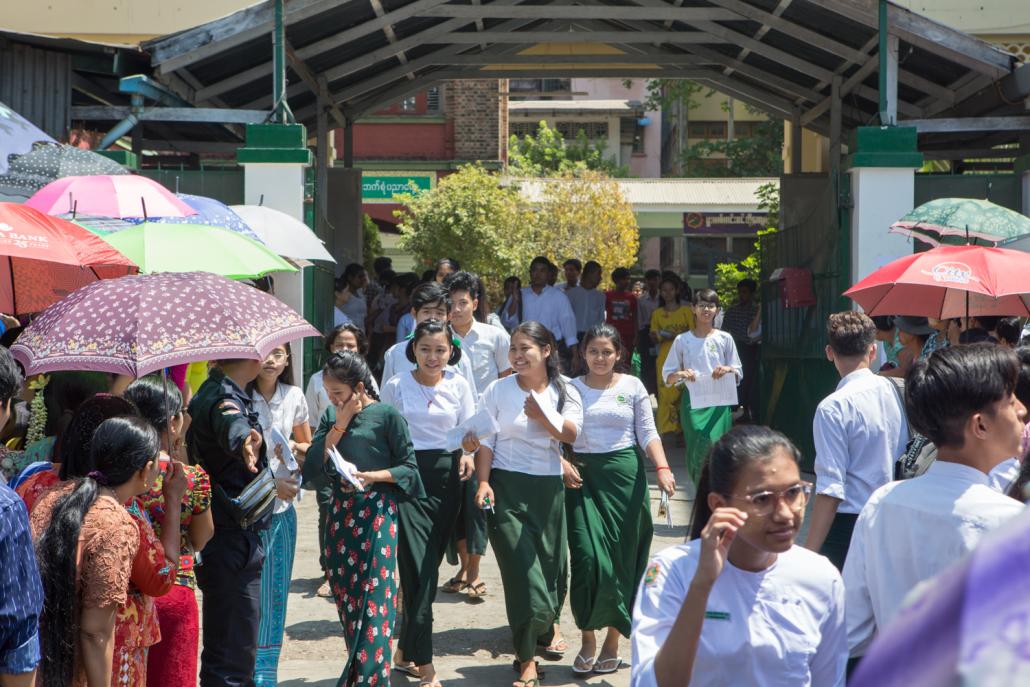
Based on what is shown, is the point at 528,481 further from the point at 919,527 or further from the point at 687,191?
the point at 687,191

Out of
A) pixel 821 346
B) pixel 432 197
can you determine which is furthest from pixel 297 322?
pixel 432 197

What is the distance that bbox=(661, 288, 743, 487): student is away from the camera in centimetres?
1020

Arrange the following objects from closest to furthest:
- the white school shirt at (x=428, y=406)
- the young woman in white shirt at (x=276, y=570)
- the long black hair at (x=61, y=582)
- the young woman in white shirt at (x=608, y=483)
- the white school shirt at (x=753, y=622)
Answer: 1. the white school shirt at (x=753, y=622)
2. the long black hair at (x=61, y=582)
3. the young woman in white shirt at (x=276, y=570)
4. the young woman in white shirt at (x=608, y=483)
5. the white school shirt at (x=428, y=406)

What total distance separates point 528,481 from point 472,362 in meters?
1.89

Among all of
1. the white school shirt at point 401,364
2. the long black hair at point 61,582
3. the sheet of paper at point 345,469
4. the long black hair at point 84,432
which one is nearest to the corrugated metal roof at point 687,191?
the white school shirt at point 401,364

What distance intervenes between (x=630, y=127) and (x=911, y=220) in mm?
48916

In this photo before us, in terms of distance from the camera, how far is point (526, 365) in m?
6.62

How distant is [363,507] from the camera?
6.02 metres

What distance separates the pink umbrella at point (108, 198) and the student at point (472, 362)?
1.97 metres

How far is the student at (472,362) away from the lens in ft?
26.4

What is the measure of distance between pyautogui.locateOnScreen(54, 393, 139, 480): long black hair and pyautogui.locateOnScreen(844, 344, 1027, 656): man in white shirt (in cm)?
232

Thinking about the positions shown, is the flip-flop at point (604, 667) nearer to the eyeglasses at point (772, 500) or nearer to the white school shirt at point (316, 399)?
the white school shirt at point (316, 399)

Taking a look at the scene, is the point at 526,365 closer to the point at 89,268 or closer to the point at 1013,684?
the point at 89,268

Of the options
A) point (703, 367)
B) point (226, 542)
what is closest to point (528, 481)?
point (226, 542)
